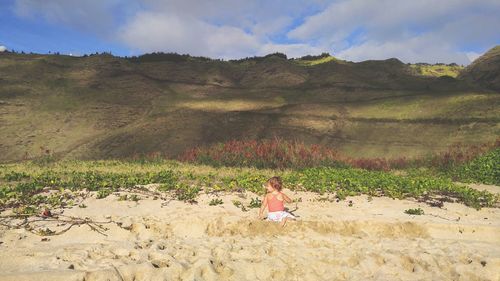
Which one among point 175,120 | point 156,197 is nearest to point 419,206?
point 156,197

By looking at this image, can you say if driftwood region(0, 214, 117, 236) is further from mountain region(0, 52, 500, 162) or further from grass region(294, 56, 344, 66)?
grass region(294, 56, 344, 66)

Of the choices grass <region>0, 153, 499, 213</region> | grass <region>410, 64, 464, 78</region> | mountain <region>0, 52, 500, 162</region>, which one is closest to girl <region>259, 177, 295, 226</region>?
grass <region>0, 153, 499, 213</region>

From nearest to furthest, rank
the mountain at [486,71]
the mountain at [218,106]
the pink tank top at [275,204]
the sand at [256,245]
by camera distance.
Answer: the sand at [256,245]
the pink tank top at [275,204]
the mountain at [218,106]
the mountain at [486,71]

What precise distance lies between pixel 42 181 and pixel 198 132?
15154mm

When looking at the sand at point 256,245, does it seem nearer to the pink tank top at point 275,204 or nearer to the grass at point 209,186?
the pink tank top at point 275,204

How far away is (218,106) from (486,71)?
71.1ft

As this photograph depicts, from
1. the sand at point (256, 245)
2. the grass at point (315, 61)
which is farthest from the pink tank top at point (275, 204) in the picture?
the grass at point (315, 61)

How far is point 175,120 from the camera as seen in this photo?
2841 centimetres

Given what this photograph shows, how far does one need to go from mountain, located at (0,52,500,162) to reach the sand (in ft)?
49.3

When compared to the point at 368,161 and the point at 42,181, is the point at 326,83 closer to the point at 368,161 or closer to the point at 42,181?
the point at 368,161

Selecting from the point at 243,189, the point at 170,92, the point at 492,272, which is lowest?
the point at 492,272

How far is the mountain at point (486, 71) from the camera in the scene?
36084 millimetres

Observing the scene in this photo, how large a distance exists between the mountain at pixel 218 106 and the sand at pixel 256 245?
1504 centimetres

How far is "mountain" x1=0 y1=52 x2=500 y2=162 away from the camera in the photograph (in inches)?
1025
